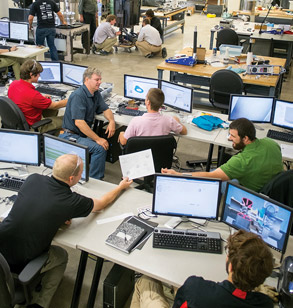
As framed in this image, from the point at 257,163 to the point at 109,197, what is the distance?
3.92 ft

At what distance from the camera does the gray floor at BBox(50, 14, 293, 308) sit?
3.08m

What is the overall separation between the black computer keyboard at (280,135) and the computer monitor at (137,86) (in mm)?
1459

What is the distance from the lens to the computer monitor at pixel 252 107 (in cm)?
420

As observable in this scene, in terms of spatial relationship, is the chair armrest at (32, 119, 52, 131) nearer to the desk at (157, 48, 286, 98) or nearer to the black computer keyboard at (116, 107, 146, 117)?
the black computer keyboard at (116, 107, 146, 117)

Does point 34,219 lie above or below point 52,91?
below

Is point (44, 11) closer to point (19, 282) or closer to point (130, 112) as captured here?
point (130, 112)

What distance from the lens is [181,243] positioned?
8.38ft

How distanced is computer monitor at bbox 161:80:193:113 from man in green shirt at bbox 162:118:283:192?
137 centimetres

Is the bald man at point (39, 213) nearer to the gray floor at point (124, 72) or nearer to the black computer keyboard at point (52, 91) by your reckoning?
the gray floor at point (124, 72)

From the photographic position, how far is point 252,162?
10.1 feet

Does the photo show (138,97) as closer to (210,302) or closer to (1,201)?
(1,201)

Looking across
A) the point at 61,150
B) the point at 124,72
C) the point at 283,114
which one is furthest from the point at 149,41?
the point at 61,150

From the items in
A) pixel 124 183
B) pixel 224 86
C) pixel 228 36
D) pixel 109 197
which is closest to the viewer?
pixel 109 197

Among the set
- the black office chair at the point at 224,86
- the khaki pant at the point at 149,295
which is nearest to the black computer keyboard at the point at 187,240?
the khaki pant at the point at 149,295
